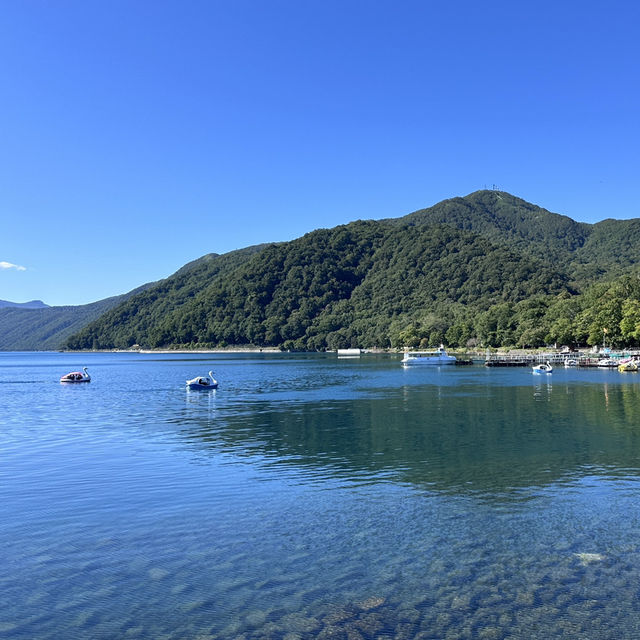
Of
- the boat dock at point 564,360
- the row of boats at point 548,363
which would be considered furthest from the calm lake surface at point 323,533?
the boat dock at point 564,360

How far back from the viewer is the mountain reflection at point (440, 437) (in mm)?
26203

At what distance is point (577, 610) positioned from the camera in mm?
Result: 12164

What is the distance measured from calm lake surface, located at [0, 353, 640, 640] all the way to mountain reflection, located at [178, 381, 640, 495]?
0.85 feet

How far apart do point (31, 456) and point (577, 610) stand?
29884 mm

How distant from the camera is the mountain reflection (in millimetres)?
26203

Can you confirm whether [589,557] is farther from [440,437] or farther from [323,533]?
[440,437]

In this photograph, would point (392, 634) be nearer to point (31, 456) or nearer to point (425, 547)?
point (425, 547)

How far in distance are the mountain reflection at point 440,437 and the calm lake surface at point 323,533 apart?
10.2 inches

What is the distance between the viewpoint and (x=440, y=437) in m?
36.8

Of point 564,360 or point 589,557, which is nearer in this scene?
point 589,557

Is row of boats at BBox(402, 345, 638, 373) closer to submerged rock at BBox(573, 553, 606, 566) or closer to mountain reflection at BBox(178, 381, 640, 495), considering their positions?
mountain reflection at BBox(178, 381, 640, 495)

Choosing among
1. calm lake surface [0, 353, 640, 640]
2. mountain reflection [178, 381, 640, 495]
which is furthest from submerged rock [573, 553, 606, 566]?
mountain reflection [178, 381, 640, 495]

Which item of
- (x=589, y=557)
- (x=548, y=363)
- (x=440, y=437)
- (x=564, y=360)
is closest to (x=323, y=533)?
(x=589, y=557)

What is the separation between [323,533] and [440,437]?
2077 cm
